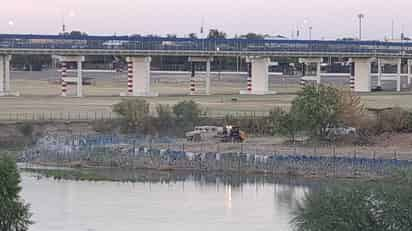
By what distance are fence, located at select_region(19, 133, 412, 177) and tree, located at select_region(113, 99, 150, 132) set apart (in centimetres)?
385

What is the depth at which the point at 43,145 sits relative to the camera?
4159 cm

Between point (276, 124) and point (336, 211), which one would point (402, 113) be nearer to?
point (276, 124)

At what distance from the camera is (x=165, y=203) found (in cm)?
3045

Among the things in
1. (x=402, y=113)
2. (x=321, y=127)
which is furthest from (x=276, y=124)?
(x=402, y=113)

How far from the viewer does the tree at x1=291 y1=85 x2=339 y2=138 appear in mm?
41312

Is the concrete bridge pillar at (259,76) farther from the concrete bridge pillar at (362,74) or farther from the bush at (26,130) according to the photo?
the bush at (26,130)

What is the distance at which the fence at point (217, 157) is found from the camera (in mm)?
35500

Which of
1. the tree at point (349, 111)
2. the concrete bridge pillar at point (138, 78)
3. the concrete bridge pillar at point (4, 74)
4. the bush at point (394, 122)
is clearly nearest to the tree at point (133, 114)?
the tree at point (349, 111)

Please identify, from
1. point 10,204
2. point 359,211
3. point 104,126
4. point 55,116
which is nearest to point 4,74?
point 55,116

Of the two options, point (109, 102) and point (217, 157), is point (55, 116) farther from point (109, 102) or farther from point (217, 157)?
point (217, 157)

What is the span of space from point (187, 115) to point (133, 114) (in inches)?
85.0

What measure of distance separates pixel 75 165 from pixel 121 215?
970 cm

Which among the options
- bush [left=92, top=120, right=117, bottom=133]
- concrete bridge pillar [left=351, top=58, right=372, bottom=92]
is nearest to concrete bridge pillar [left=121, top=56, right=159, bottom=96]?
concrete bridge pillar [left=351, top=58, right=372, bottom=92]

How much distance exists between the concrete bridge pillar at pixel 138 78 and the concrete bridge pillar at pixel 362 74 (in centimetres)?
1292
